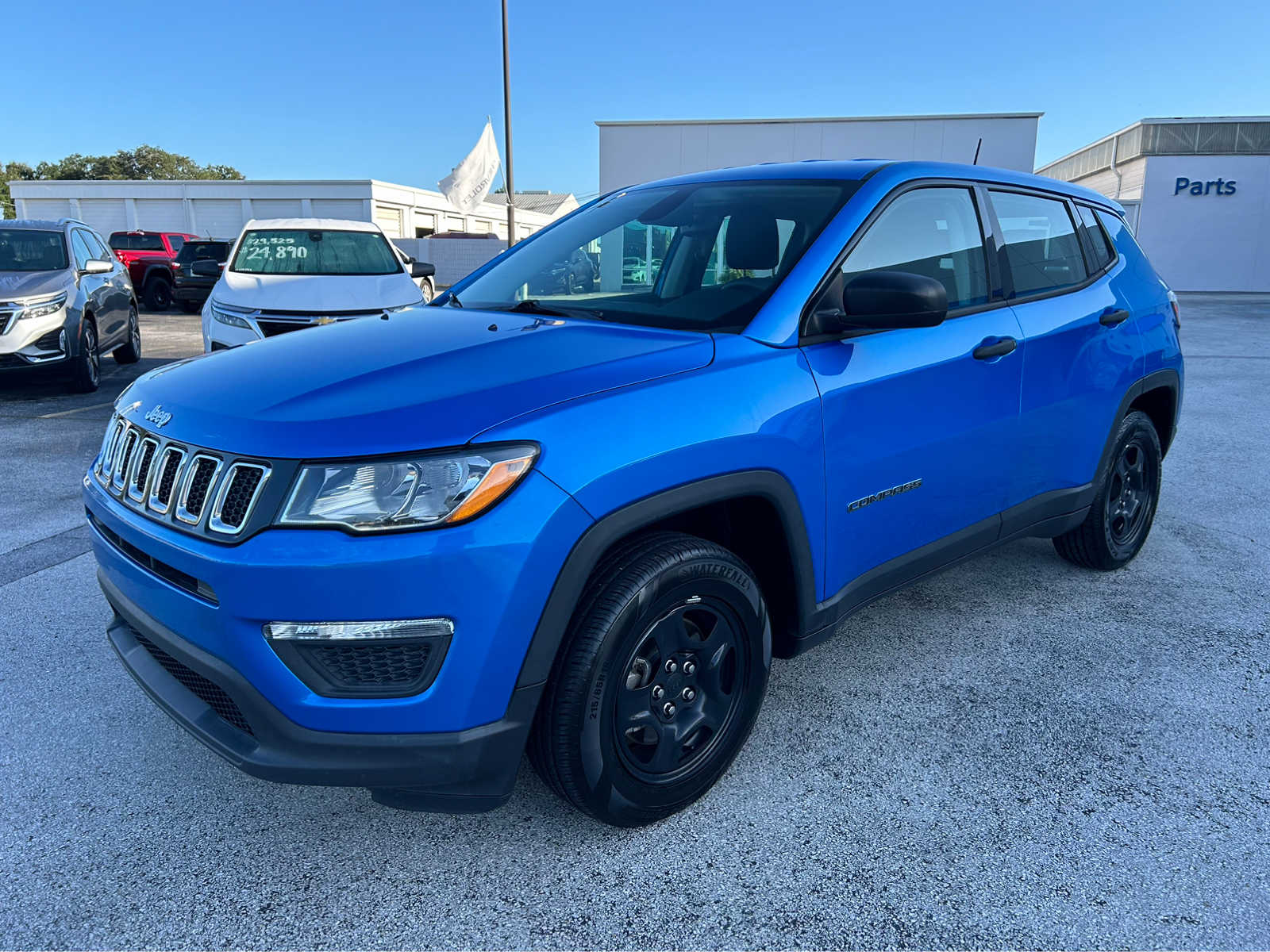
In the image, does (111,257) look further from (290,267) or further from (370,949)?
(370,949)

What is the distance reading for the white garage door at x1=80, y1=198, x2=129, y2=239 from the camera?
3897cm

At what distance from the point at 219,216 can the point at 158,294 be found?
66.9 ft

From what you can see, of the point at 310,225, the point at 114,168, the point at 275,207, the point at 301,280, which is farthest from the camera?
the point at 114,168

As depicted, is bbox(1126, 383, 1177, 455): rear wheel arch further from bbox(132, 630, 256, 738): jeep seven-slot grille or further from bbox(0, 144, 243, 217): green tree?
bbox(0, 144, 243, 217): green tree

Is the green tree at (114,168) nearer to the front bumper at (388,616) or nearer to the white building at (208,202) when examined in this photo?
the white building at (208,202)

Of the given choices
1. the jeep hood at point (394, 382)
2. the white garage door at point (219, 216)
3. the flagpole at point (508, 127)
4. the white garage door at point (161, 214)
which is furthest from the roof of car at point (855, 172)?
the white garage door at point (161, 214)

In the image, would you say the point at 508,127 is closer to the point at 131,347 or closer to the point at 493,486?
the point at 131,347

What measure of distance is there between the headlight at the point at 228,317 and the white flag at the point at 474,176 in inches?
904

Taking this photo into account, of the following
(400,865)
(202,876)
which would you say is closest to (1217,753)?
(400,865)

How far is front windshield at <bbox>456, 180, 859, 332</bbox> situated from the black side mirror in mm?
245

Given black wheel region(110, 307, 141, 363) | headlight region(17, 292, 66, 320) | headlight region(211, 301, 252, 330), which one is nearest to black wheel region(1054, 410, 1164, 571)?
headlight region(211, 301, 252, 330)

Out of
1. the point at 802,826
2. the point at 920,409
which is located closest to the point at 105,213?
the point at 920,409

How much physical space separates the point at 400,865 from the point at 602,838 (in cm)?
52

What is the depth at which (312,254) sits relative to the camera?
8.67 metres
